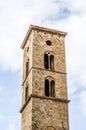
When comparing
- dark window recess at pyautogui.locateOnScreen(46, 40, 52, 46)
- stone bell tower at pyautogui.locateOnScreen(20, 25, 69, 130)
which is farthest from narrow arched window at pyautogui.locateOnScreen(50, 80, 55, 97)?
dark window recess at pyautogui.locateOnScreen(46, 40, 52, 46)

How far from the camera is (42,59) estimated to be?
4141 cm

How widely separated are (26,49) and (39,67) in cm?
493

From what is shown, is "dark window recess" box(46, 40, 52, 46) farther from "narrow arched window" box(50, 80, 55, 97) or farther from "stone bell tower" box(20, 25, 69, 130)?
"narrow arched window" box(50, 80, 55, 97)

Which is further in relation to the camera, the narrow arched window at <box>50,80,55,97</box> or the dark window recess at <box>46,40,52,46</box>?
the dark window recess at <box>46,40,52,46</box>

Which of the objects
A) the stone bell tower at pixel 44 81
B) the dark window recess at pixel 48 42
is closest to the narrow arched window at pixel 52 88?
the stone bell tower at pixel 44 81

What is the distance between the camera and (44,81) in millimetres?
40156

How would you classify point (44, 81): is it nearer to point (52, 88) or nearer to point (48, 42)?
point (52, 88)

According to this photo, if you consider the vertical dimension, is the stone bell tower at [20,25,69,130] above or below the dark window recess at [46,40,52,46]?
below

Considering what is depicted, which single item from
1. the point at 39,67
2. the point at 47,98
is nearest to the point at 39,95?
the point at 47,98

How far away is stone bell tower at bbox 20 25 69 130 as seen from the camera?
37875 millimetres

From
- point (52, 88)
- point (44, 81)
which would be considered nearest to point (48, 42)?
point (44, 81)

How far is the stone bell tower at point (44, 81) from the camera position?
37.9 meters

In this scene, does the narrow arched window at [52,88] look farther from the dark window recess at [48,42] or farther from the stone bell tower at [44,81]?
the dark window recess at [48,42]

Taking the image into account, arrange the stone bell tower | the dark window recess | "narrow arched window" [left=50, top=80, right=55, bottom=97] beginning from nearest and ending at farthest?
the stone bell tower, "narrow arched window" [left=50, top=80, right=55, bottom=97], the dark window recess
